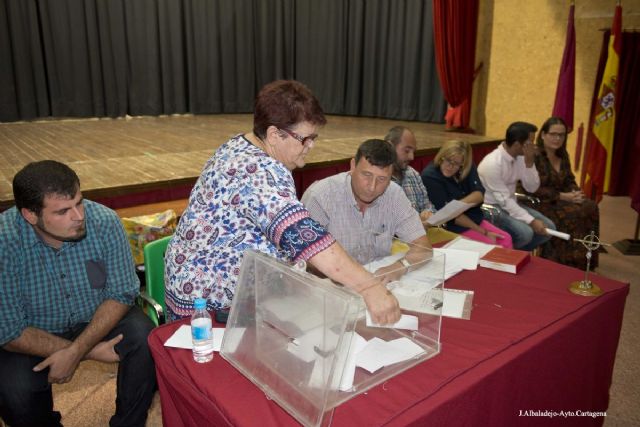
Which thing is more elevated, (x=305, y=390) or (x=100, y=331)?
(x=305, y=390)

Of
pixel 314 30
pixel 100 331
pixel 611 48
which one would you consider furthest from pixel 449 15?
pixel 100 331

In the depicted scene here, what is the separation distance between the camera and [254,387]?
3.66 ft

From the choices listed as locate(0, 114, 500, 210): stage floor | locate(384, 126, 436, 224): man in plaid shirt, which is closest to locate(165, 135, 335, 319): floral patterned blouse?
locate(384, 126, 436, 224): man in plaid shirt

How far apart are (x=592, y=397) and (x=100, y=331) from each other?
1720 mm

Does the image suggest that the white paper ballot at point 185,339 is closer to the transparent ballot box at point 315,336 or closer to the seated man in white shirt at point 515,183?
the transparent ballot box at point 315,336

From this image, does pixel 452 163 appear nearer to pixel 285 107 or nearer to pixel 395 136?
pixel 395 136

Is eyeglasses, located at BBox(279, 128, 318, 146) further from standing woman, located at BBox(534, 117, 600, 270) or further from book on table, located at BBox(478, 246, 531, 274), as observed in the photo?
standing woman, located at BBox(534, 117, 600, 270)

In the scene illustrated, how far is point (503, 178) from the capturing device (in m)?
3.34

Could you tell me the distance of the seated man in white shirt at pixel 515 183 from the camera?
126 inches

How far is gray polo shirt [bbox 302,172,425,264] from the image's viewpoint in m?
2.05

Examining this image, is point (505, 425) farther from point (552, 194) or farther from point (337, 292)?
point (552, 194)

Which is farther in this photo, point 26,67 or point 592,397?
point 26,67

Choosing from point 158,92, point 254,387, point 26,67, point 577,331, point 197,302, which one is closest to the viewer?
point 254,387

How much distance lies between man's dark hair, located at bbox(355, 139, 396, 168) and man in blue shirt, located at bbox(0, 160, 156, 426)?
3.19 feet
